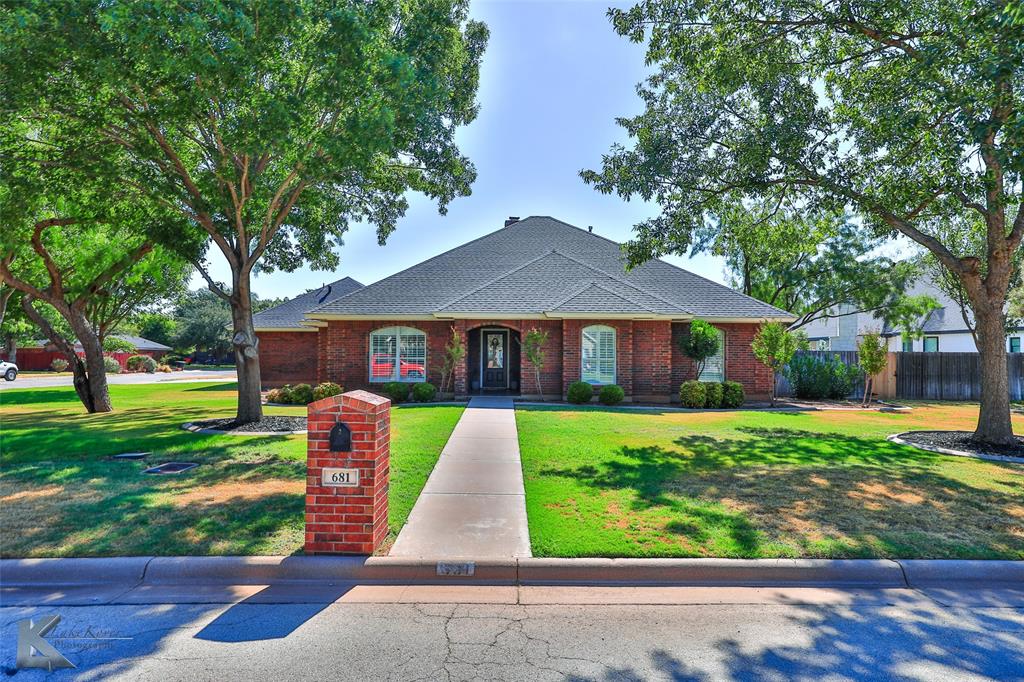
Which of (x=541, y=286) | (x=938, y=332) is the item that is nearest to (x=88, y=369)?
(x=541, y=286)

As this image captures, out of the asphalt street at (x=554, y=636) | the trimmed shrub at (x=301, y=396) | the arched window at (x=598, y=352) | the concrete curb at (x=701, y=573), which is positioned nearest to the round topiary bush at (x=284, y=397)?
the trimmed shrub at (x=301, y=396)

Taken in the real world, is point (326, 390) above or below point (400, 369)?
below

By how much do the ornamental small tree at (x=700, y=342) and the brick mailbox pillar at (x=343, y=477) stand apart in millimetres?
14628

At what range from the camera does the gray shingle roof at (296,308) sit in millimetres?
23375

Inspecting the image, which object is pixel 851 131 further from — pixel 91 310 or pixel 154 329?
pixel 154 329

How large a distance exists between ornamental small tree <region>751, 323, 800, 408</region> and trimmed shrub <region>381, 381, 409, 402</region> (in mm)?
11450

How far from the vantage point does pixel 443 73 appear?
11.4 m

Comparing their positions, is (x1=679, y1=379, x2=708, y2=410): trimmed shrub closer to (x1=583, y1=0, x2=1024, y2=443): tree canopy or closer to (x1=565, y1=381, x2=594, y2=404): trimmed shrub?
(x1=565, y1=381, x2=594, y2=404): trimmed shrub

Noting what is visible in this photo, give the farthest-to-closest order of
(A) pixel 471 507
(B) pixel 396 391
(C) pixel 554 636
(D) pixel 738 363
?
(D) pixel 738 363 → (B) pixel 396 391 → (A) pixel 471 507 → (C) pixel 554 636

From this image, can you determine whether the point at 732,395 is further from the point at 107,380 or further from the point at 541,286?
the point at 107,380

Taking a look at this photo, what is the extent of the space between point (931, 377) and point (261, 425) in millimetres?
24278

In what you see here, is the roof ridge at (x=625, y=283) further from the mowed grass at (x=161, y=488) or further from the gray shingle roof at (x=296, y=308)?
the gray shingle roof at (x=296, y=308)

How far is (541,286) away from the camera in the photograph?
20062mm

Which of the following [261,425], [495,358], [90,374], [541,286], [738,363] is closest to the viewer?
[261,425]
